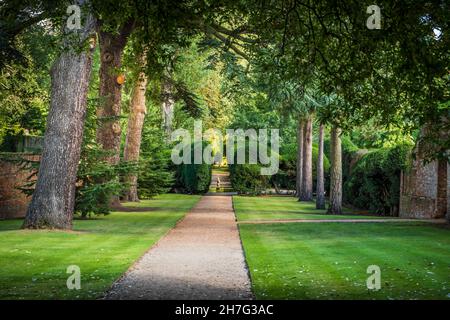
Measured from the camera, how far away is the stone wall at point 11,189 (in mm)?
20047

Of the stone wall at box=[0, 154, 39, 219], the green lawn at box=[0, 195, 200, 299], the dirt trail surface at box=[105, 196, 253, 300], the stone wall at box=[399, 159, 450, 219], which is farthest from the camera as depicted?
the stone wall at box=[399, 159, 450, 219]

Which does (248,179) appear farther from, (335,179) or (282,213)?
(335,179)

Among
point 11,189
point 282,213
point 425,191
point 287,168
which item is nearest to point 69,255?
point 11,189

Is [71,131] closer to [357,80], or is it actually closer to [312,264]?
[312,264]

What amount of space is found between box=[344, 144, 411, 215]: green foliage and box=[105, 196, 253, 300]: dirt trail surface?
9803 mm

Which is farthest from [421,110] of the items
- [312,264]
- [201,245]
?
[201,245]

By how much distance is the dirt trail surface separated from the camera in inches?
330

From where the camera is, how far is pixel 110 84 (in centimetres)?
2444

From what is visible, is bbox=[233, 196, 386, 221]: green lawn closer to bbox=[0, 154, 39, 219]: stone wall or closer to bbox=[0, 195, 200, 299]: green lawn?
bbox=[0, 195, 200, 299]: green lawn

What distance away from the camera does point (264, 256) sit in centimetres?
1201

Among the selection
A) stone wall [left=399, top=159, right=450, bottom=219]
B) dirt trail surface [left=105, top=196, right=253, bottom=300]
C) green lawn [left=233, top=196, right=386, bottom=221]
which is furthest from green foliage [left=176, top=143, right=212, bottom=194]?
dirt trail surface [left=105, top=196, right=253, bottom=300]

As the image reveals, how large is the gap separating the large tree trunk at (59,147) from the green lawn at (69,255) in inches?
25.3

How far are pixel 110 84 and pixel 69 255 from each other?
538 inches

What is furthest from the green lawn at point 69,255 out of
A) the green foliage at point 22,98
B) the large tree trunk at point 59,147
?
the green foliage at point 22,98
